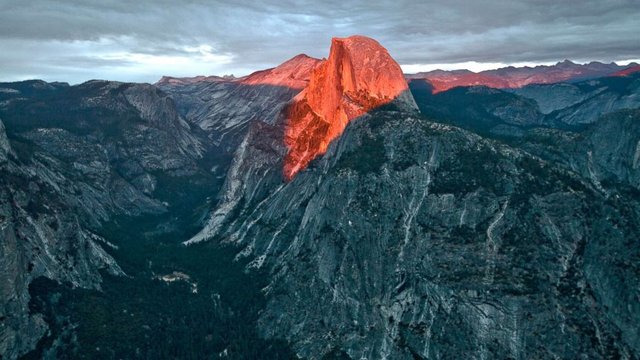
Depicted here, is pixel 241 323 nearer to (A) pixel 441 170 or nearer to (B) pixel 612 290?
(A) pixel 441 170

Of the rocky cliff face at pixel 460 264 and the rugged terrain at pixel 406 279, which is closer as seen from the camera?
the rocky cliff face at pixel 460 264

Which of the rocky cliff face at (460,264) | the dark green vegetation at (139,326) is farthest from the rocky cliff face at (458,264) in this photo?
the dark green vegetation at (139,326)

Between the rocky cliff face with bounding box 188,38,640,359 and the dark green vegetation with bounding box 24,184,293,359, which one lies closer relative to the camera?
the rocky cliff face with bounding box 188,38,640,359

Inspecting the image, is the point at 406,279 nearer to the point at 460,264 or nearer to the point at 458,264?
the point at 458,264

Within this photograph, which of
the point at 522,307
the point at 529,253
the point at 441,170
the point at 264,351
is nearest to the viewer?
the point at 522,307

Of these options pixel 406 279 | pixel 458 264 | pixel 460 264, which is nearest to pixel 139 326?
pixel 406 279

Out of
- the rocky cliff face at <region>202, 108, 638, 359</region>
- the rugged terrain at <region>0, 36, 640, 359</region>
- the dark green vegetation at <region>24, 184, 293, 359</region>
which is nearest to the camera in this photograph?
the rocky cliff face at <region>202, 108, 638, 359</region>

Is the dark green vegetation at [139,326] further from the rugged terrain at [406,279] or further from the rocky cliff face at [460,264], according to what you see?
the rocky cliff face at [460,264]

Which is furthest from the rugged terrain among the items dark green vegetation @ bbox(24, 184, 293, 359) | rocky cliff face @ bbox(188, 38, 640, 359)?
dark green vegetation @ bbox(24, 184, 293, 359)

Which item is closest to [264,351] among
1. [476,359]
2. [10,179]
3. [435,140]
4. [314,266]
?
[314,266]

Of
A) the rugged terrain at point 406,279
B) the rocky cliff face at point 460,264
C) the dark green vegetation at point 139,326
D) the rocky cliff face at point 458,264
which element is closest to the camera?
the rocky cliff face at point 460,264

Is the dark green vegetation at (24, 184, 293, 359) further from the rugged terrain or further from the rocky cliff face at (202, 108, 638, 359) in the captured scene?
the rocky cliff face at (202, 108, 638, 359)
